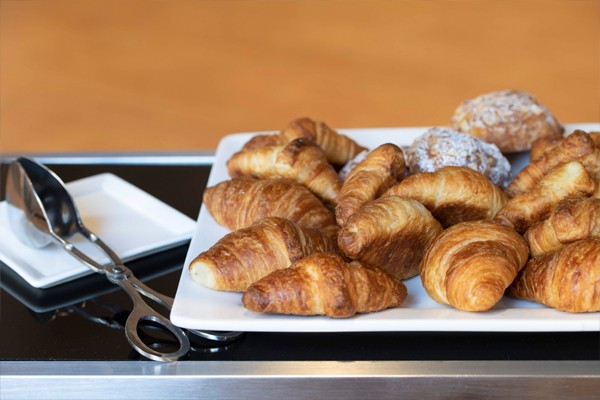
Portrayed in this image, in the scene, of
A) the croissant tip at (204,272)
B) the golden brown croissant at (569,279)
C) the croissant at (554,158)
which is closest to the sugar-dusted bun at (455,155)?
the croissant at (554,158)

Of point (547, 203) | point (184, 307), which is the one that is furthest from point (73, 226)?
point (547, 203)

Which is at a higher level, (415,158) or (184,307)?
(415,158)

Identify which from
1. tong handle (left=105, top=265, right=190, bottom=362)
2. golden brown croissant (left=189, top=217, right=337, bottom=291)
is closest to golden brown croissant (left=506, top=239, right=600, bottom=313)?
golden brown croissant (left=189, top=217, right=337, bottom=291)

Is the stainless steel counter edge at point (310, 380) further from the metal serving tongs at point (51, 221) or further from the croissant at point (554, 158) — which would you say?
the croissant at point (554, 158)

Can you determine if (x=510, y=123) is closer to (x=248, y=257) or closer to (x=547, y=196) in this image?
(x=547, y=196)

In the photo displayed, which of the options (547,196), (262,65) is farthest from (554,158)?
(262,65)

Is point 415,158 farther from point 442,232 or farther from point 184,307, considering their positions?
point 184,307

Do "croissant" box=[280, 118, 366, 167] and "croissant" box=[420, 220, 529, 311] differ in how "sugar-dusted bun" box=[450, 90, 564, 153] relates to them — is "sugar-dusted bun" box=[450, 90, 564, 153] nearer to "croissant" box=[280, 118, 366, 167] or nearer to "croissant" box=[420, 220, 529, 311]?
"croissant" box=[280, 118, 366, 167]
